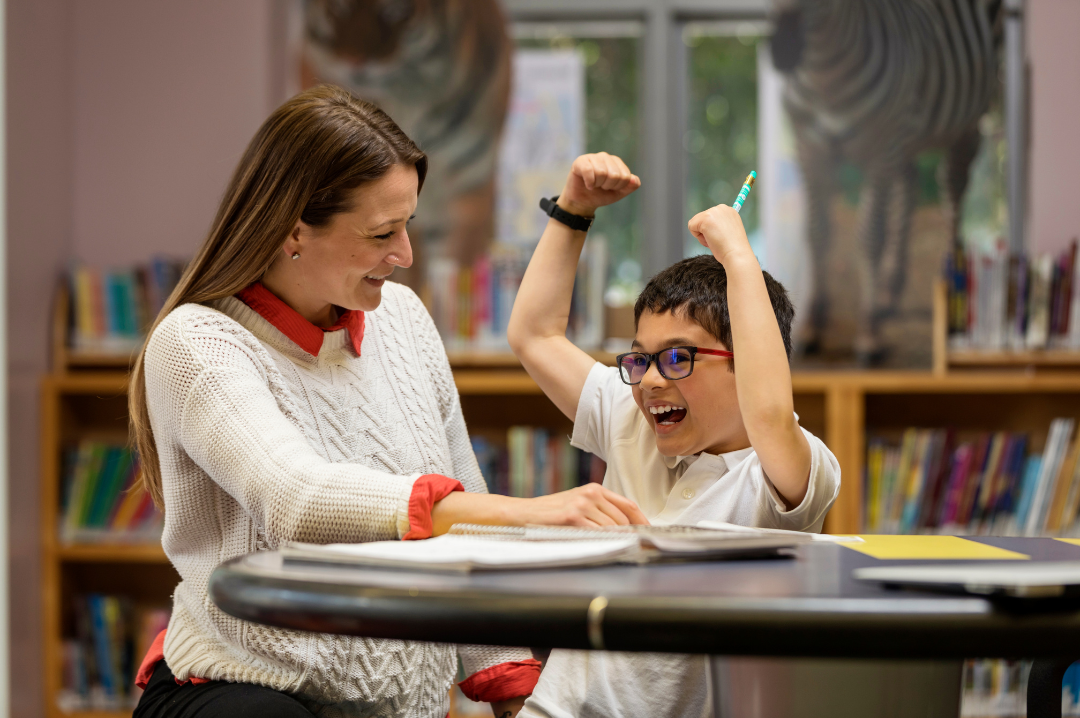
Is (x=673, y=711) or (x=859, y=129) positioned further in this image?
(x=859, y=129)

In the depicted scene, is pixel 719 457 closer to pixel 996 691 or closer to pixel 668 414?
pixel 668 414

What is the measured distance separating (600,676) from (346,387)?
49 cm

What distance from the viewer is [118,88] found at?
285cm

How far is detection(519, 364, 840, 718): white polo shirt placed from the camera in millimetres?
1054

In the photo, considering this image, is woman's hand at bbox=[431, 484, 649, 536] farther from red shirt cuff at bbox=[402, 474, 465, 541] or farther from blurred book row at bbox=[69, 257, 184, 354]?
blurred book row at bbox=[69, 257, 184, 354]

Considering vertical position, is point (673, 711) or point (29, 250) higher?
point (29, 250)

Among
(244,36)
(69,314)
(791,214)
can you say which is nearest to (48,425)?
(69,314)

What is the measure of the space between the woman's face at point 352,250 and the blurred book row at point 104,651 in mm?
1820

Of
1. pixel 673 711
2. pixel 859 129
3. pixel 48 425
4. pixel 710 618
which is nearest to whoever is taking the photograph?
pixel 710 618

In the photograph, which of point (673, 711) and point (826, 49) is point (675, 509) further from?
point (826, 49)

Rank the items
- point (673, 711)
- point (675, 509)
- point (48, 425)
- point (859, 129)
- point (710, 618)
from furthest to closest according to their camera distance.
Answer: point (859, 129) → point (48, 425) → point (675, 509) → point (673, 711) → point (710, 618)

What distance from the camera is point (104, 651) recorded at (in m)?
2.66

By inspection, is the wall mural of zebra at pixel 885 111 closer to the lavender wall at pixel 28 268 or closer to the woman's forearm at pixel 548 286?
the woman's forearm at pixel 548 286

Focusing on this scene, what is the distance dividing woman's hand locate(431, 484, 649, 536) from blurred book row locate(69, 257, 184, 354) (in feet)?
6.57
